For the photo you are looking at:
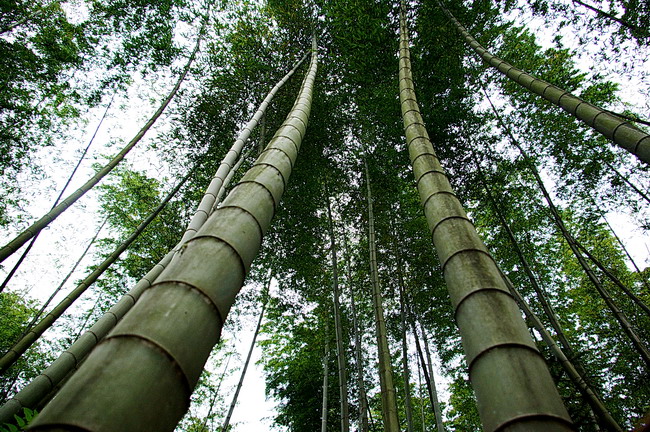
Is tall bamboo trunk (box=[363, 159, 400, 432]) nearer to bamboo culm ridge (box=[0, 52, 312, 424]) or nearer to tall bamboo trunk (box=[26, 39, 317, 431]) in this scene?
bamboo culm ridge (box=[0, 52, 312, 424])

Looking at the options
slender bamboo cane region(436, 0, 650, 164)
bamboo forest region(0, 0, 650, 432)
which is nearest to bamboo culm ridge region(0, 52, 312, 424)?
bamboo forest region(0, 0, 650, 432)

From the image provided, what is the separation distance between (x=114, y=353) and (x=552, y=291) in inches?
372

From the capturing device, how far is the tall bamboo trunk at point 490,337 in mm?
717

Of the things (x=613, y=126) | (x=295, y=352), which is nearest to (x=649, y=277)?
(x=613, y=126)

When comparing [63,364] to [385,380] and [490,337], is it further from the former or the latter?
[385,380]

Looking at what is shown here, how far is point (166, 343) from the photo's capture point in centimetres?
66

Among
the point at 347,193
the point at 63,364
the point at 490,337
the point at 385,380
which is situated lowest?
the point at 490,337

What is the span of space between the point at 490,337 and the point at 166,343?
0.84 m

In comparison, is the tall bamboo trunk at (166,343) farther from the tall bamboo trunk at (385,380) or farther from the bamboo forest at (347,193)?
the tall bamboo trunk at (385,380)

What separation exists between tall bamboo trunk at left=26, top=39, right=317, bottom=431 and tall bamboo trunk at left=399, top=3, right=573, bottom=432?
27.8 inches

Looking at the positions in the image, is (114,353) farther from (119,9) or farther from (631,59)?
(119,9)

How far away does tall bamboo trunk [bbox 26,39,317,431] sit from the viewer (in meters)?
0.52

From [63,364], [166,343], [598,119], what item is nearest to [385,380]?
[63,364]

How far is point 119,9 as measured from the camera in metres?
5.71
